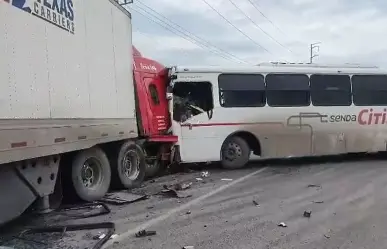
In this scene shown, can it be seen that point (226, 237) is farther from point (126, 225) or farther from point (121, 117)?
point (121, 117)

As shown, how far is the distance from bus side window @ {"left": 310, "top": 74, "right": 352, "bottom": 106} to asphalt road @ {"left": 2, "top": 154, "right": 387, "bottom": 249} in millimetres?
3131

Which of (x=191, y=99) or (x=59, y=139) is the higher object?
(x=191, y=99)

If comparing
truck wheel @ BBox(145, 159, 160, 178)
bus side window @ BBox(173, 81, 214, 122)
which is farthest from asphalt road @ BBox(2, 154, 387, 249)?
bus side window @ BBox(173, 81, 214, 122)

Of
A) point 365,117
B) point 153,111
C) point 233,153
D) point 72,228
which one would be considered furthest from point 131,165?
point 365,117

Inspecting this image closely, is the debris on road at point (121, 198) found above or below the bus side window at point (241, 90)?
below

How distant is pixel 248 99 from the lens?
13109 mm

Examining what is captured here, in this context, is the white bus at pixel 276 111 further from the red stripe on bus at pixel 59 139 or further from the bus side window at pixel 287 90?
the red stripe on bus at pixel 59 139

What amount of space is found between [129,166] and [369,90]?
8.57 m

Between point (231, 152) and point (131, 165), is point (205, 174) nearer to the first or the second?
point (231, 152)

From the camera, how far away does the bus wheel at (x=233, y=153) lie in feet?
42.2

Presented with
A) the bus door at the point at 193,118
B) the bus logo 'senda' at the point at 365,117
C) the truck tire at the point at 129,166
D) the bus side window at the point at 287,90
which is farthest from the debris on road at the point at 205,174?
the bus logo 'senda' at the point at 365,117

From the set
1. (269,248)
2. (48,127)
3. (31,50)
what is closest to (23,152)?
(48,127)

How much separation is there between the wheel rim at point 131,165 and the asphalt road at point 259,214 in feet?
1.50

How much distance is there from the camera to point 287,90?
13539 mm
